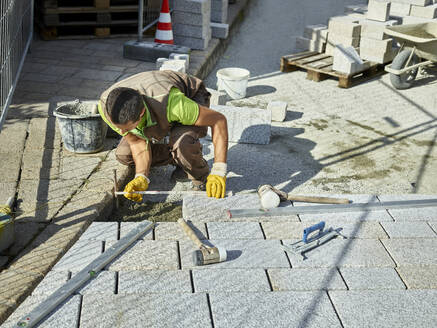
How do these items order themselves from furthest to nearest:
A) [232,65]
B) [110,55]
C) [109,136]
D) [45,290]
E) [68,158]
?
Answer: [232,65] → [110,55] → [109,136] → [68,158] → [45,290]

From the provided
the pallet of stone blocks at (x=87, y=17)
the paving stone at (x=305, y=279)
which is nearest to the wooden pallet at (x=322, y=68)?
the pallet of stone blocks at (x=87, y=17)

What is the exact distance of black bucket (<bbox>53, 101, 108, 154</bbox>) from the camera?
549 centimetres

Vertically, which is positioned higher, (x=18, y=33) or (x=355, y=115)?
(x=18, y=33)

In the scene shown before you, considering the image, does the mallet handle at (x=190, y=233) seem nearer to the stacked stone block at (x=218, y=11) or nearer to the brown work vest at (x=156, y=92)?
the brown work vest at (x=156, y=92)

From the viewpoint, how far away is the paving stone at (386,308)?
3.60 metres

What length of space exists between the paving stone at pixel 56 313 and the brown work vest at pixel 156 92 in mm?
1537

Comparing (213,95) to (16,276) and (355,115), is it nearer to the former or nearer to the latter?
(355,115)

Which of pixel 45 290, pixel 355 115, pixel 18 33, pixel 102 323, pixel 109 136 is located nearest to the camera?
pixel 102 323

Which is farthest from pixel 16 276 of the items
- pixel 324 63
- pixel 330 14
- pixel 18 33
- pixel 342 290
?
pixel 330 14

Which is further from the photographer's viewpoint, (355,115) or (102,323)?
(355,115)

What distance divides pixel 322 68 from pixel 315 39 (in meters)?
0.98

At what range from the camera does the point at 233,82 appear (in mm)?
8086

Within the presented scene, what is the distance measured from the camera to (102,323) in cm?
344

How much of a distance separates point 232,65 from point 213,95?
274 cm
